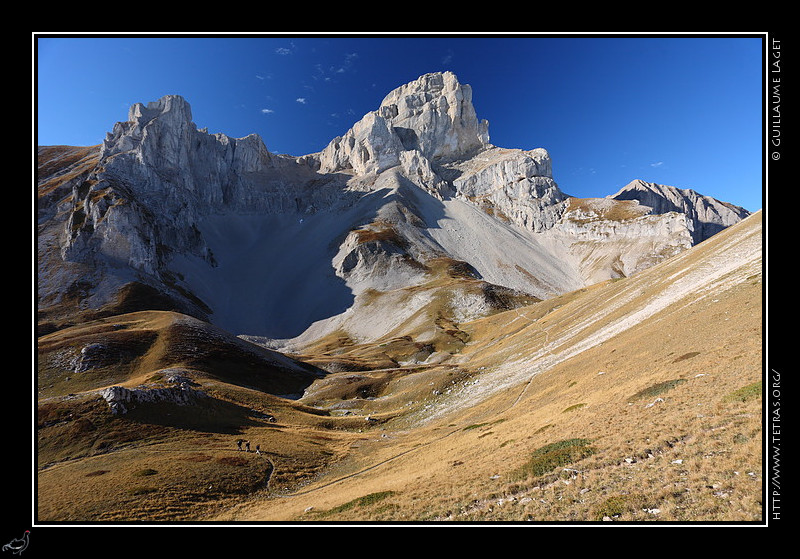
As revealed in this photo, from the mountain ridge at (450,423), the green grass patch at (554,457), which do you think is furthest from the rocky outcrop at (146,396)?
the green grass patch at (554,457)

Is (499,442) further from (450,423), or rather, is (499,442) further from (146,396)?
(146,396)

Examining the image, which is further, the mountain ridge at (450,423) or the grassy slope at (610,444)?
the mountain ridge at (450,423)

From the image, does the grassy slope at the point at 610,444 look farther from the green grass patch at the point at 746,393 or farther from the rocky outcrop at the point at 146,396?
the rocky outcrop at the point at 146,396
